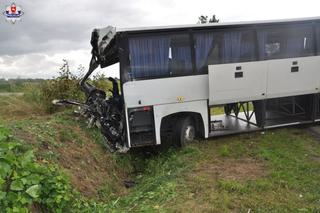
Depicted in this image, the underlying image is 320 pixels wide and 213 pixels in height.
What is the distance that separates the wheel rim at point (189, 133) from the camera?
8.98 m

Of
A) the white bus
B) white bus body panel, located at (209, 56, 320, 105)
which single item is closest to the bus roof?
the white bus

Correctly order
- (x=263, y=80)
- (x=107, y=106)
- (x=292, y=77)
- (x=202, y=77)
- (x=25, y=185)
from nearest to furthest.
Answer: (x=25, y=185) < (x=202, y=77) < (x=107, y=106) < (x=263, y=80) < (x=292, y=77)

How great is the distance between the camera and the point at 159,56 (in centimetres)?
852

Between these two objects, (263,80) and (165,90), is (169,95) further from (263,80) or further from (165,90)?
(263,80)

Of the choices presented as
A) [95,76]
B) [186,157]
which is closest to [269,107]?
[186,157]

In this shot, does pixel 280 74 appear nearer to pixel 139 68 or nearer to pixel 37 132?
pixel 139 68

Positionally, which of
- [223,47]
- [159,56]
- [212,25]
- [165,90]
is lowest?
[165,90]

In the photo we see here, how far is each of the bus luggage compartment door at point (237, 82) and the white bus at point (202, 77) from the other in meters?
0.02

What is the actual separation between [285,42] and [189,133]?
11.8 ft

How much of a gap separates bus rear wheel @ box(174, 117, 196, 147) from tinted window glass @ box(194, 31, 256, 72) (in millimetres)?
1327

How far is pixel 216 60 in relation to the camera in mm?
9031

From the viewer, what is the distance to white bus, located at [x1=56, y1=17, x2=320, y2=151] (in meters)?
8.34

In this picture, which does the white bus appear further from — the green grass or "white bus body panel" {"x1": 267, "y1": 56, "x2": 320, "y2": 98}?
the green grass

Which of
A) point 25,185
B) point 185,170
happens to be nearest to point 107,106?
point 185,170
